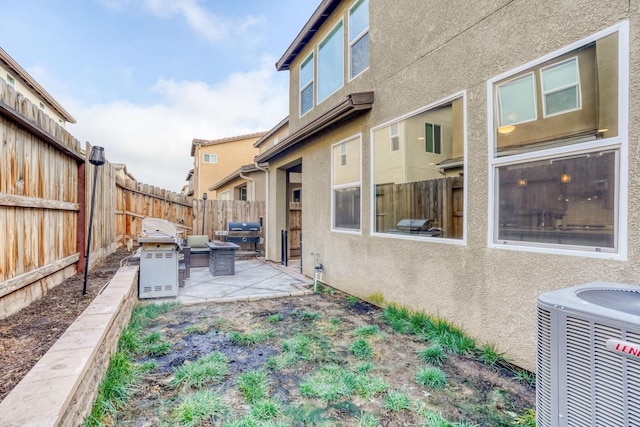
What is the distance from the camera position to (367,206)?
518cm

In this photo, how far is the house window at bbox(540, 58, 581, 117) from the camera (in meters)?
2.64

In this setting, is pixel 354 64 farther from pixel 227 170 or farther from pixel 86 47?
pixel 227 170

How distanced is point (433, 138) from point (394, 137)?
772 millimetres

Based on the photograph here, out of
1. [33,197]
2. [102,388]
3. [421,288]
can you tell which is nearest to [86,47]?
[33,197]

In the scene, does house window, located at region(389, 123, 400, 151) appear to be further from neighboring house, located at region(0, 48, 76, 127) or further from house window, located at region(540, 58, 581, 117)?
neighboring house, located at region(0, 48, 76, 127)

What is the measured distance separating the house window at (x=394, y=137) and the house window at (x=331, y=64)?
81.4 inches

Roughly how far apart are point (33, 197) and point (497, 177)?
5210 millimetres

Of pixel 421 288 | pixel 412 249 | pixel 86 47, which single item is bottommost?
pixel 421 288

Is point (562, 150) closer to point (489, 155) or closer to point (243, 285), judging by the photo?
point (489, 155)

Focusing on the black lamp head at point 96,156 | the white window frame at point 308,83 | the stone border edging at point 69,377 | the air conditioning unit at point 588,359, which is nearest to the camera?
the air conditioning unit at point 588,359

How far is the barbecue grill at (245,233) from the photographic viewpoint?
33.9ft

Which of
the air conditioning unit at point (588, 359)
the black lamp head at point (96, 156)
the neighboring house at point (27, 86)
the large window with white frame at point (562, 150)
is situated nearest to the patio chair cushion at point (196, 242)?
the black lamp head at point (96, 156)

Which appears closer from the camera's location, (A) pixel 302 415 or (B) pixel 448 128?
(A) pixel 302 415

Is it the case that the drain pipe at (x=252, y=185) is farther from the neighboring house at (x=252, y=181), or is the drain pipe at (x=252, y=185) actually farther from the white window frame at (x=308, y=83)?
the white window frame at (x=308, y=83)
